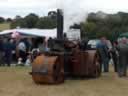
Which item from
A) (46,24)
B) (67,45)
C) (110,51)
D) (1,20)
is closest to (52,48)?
(67,45)

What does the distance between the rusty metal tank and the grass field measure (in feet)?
0.94

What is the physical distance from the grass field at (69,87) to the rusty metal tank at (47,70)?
29 centimetres

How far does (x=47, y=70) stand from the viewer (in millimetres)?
14141

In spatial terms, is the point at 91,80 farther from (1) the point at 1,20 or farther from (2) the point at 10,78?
(1) the point at 1,20

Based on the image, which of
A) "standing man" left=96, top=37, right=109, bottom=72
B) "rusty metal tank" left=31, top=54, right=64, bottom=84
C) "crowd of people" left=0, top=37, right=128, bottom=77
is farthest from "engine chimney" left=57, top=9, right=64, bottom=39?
"standing man" left=96, top=37, right=109, bottom=72

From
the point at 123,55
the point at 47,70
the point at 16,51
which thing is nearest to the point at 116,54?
the point at 123,55

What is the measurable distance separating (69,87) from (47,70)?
0.89m

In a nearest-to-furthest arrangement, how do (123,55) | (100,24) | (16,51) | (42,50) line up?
(42,50) → (123,55) → (16,51) → (100,24)

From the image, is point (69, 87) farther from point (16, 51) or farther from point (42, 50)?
point (16, 51)

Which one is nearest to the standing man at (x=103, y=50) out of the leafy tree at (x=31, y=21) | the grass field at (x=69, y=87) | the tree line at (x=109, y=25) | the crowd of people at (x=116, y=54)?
the crowd of people at (x=116, y=54)

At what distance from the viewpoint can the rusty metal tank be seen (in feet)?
46.5

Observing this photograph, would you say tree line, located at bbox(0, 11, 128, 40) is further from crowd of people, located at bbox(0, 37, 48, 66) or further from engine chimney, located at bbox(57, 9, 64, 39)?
engine chimney, located at bbox(57, 9, 64, 39)

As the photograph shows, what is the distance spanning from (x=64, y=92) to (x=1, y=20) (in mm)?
66181

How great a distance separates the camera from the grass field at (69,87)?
12.7m
